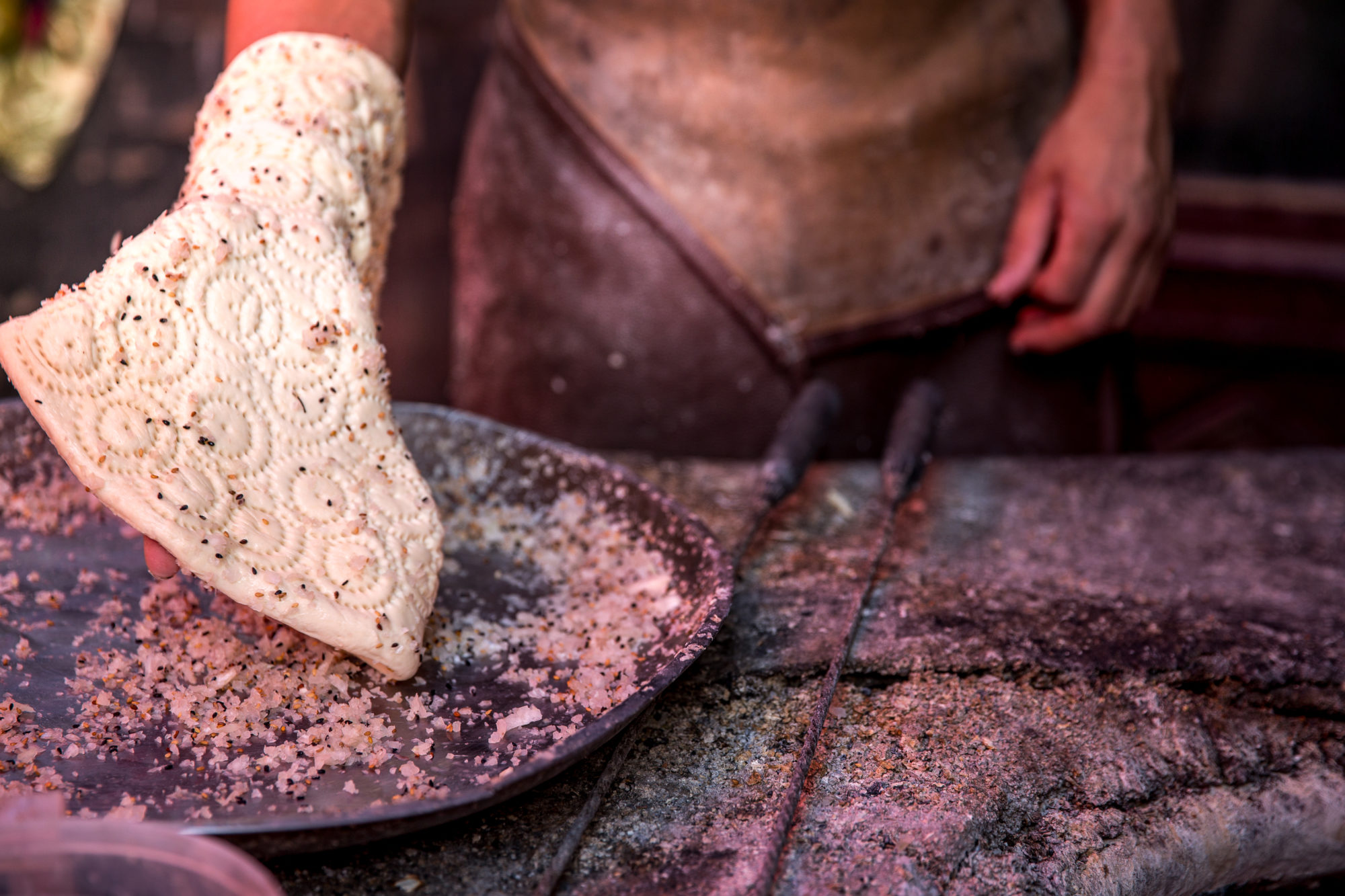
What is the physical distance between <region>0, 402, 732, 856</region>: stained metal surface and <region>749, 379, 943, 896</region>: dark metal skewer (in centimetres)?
13

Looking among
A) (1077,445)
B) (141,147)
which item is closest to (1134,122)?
(1077,445)

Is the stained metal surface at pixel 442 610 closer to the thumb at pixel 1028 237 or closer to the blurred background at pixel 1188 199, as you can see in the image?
the thumb at pixel 1028 237

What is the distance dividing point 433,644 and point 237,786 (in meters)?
0.25

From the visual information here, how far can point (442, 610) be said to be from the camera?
3.33ft

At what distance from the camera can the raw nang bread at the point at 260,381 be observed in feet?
2.56

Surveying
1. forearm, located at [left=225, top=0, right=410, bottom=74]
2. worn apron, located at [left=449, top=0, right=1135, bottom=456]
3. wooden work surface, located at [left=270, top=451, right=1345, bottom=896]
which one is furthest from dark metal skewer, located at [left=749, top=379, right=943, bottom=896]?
forearm, located at [left=225, top=0, right=410, bottom=74]

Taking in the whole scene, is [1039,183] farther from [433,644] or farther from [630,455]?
[433,644]

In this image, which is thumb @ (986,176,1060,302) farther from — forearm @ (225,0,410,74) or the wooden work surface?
forearm @ (225,0,410,74)

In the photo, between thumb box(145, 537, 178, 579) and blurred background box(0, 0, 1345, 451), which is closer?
thumb box(145, 537, 178, 579)

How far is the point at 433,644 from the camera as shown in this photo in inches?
37.2

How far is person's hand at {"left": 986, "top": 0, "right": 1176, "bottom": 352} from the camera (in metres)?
1.62

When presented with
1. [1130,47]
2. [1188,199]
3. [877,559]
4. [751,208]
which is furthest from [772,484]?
[1188,199]

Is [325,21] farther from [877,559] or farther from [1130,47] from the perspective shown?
[1130,47]

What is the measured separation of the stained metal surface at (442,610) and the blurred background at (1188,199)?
2.18 m
